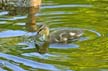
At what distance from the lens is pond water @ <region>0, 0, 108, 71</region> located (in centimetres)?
634

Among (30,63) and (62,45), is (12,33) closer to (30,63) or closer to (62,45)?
(62,45)

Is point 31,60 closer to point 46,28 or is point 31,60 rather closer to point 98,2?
point 46,28

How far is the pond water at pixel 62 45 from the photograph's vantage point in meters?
6.34

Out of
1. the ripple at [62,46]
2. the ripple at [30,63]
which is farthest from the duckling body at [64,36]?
the ripple at [30,63]

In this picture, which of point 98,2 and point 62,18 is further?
point 98,2

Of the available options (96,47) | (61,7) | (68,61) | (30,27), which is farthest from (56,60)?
(61,7)

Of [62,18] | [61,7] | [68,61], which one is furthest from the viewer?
[61,7]

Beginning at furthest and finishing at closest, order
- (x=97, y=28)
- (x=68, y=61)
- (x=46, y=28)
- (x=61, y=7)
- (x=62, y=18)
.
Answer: (x=61, y=7), (x=62, y=18), (x=97, y=28), (x=46, y=28), (x=68, y=61)

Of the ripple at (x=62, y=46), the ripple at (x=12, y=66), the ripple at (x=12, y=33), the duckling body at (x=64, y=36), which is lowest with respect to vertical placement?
the ripple at (x=12, y=66)

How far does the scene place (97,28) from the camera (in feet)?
24.9

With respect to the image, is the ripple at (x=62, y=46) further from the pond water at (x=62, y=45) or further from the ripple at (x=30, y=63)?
the ripple at (x=30, y=63)

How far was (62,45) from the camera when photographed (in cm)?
695

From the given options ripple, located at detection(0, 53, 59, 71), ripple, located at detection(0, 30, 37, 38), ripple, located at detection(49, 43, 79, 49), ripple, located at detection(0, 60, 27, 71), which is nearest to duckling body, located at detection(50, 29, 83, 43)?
ripple, located at detection(49, 43, 79, 49)

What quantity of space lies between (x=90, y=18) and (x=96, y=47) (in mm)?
1441
